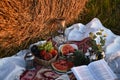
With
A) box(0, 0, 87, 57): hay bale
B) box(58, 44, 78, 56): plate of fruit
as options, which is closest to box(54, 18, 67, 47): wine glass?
box(58, 44, 78, 56): plate of fruit

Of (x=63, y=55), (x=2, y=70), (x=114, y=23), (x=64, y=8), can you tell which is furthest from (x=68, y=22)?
(x=2, y=70)

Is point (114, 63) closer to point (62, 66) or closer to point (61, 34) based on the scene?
point (62, 66)

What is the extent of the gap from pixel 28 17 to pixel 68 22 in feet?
2.04

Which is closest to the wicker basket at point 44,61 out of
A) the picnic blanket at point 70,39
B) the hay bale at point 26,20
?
the picnic blanket at point 70,39

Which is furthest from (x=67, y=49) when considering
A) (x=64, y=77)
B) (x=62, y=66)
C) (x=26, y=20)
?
(x=26, y=20)

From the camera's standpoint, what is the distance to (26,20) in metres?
2.57

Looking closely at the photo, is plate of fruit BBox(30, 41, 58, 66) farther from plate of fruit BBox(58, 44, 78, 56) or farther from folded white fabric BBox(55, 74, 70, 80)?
folded white fabric BBox(55, 74, 70, 80)

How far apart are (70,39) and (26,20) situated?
1.50 ft

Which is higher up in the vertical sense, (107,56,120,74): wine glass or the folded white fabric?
(107,56,120,74): wine glass

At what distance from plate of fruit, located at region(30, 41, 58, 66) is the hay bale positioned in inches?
13.6

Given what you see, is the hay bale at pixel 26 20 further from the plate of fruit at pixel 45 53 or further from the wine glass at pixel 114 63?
the wine glass at pixel 114 63

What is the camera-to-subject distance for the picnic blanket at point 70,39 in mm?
2219

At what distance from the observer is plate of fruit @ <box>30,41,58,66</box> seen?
223 cm

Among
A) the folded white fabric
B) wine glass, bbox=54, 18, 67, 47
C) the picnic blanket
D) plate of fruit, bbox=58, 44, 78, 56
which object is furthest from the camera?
wine glass, bbox=54, 18, 67, 47
